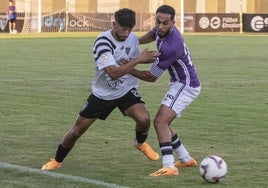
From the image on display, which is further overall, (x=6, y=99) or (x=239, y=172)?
(x=6, y=99)

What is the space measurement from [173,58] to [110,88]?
835 mm

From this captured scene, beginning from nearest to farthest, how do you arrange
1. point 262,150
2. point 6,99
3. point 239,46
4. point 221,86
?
point 262,150, point 6,99, point 221,86, point 239,46

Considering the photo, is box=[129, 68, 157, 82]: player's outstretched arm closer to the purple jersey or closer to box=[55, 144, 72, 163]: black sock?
the purple jersey

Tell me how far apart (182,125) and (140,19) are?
48.6m

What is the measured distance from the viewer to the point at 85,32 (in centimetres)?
5947

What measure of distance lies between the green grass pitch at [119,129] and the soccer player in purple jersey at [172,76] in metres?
0.37

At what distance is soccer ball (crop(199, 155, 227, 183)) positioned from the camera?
913 centimetres

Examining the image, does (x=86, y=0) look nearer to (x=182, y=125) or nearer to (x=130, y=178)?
(x=182, y=125)

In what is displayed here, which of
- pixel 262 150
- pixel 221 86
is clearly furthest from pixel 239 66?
pixel 262 150

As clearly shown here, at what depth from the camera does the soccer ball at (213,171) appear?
9133 millimetres

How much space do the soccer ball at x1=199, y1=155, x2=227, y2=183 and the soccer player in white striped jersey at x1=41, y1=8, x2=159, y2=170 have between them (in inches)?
44.6

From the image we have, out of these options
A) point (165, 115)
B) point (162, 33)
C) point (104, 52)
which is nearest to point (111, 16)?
point (165, 115)

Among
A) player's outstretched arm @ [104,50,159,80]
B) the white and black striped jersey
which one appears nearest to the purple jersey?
player's outstretched arm @ [104,50,159,80]

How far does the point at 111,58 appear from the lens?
31.3ft
